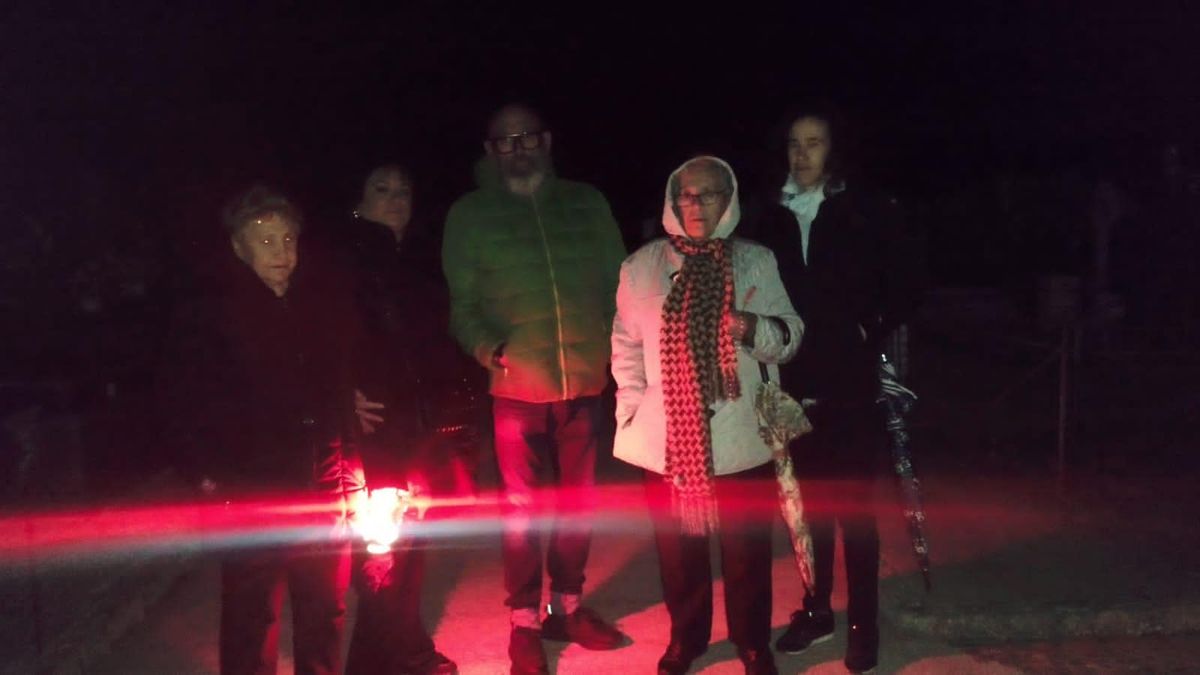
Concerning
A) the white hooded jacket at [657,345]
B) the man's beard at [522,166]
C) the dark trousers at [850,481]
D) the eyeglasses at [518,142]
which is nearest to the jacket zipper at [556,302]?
the man's beard at [522,166]

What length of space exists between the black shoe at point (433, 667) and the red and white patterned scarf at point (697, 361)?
127 centimetres

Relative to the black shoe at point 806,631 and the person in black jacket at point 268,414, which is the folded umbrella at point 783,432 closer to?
the black shoe at point 806,631

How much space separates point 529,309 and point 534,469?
2.21 feet

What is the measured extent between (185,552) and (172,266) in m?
4.09

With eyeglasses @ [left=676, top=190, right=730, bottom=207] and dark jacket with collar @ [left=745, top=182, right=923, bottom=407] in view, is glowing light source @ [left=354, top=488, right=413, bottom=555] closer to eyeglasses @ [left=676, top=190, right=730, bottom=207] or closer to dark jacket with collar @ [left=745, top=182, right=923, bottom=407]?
eyeglasses @ [left=676, top=190, right=730, bottom=207]

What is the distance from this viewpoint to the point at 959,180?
2636 cm

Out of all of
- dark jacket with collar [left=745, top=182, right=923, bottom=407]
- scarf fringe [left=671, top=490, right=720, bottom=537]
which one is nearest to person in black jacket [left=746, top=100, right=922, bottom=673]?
dark jacket with collar [left=745, top=182, right=923, bottom=407]

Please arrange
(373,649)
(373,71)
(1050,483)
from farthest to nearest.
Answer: (373,71) → (1050,483) → (373,649)

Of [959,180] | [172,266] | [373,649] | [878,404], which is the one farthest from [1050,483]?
[959,180]

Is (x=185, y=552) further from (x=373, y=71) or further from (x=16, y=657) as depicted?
(x=373, y=71)

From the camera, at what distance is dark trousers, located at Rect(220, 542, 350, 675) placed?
11.9 feet

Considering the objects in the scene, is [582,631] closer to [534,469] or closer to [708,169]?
[534,469]

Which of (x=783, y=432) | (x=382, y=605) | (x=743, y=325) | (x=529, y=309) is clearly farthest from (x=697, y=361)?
(x=382, y=605)

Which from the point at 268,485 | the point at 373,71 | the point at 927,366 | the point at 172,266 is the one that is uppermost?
the point at 373,71
